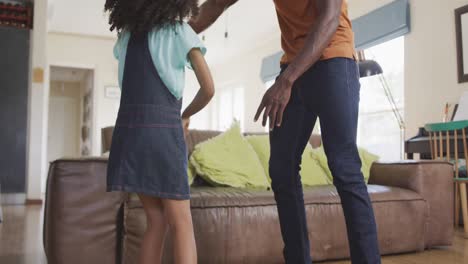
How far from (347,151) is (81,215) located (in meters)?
1.03

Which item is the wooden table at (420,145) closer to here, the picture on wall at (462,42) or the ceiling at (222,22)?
the picture on wall at (462,42)

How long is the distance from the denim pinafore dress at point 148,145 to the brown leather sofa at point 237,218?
52 centimetres

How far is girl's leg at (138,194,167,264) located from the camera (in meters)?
1.21

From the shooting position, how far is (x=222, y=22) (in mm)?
6391

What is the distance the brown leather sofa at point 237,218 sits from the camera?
1.55m

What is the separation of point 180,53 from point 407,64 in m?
3.70

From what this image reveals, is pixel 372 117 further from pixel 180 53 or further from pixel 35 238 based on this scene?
pixel 180 53

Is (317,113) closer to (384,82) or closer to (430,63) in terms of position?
(430,63)

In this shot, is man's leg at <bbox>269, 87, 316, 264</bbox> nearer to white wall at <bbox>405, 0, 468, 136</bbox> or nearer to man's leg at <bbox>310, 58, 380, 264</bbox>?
man's leg at <bbox>310, 58, 380, 264</bbox>

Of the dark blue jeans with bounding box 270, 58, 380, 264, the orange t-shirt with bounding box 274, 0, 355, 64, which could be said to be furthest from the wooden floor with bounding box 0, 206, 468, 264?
the orange t-shirt with bounding box 274, 0, 355, 64

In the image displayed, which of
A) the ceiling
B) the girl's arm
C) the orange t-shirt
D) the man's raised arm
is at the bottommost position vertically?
the girl's arm

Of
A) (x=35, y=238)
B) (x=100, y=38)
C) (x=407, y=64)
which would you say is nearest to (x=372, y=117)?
(x=407, y=64)

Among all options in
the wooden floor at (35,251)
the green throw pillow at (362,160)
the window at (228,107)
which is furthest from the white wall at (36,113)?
the window at (228,107)

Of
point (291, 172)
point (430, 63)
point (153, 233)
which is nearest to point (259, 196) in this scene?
point (291, 172)
